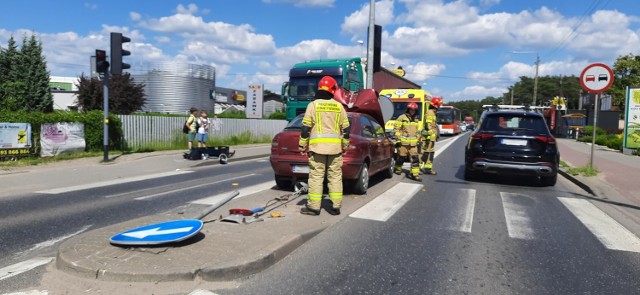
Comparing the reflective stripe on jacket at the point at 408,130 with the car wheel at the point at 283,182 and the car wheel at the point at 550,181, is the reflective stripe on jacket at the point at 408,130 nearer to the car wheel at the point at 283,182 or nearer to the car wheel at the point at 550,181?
the car wheel at the point at 550,181

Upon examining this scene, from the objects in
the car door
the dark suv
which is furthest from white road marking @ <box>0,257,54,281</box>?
the dark suv

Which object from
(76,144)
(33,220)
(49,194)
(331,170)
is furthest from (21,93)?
(331,170)

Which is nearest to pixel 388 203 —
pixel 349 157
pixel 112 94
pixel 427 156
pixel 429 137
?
pixel 349 157

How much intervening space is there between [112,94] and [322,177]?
3499cm

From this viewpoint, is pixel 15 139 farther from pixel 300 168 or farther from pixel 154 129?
pixel 300 168

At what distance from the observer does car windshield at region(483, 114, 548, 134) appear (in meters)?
9.36

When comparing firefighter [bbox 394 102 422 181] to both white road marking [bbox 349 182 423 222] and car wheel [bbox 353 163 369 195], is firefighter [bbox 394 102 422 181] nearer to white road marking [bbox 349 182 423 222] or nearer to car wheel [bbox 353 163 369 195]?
white road marking [bbox 349 182 423 222]

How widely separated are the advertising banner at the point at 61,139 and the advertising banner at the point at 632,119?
67.9ft

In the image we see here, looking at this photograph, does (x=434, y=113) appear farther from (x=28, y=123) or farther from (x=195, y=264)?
(x=28, y=123)

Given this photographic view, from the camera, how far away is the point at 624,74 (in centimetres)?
3853

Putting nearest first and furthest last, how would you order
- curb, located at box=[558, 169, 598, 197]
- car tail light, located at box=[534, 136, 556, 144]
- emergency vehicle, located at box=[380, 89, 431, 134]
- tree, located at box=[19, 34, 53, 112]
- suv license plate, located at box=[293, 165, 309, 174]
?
suv license plate, located at box=[293, 165, 309, 174] < car tail light, located at box=[534, 136, 556, 144] < curb, located at box=[558, 169, 598, 197] < emergency vehicle, located at box=[380, 89, 431, 134] < tree, located at box=[19, 34, 53, 112]

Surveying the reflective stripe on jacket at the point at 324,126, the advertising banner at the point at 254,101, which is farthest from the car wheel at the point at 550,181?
the advertising banner at the point at 254,101

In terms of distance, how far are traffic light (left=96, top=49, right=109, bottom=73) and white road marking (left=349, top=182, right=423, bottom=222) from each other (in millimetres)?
9237

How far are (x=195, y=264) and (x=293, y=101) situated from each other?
1482 centimetres
